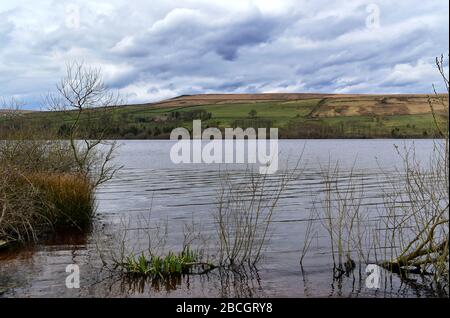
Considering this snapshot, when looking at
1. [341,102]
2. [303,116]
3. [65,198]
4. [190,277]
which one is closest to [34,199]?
[65,198]

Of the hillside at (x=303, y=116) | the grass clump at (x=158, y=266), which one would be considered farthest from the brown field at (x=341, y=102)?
the grass clump at (x=158, y=266)

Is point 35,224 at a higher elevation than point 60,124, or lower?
lower

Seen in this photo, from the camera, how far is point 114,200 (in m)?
26.5

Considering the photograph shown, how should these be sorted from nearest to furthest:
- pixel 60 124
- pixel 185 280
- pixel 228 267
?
pixel 185 280 → pixel 228 267 → pixel 60 124

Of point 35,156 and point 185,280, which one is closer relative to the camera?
point 185,280

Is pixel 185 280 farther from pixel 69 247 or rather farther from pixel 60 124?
pixel 60 124

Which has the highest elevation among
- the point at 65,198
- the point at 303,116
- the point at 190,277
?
the point at 303,116

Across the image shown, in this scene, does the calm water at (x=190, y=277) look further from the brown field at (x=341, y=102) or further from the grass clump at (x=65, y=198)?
the brown field at (x=341, y=102)

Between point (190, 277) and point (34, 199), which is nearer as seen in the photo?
point (190, 277)

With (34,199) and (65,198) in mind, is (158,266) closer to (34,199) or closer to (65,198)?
(65,198)

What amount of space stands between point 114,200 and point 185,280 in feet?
53.0

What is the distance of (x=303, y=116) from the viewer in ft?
352

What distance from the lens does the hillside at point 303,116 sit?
96.7 m
